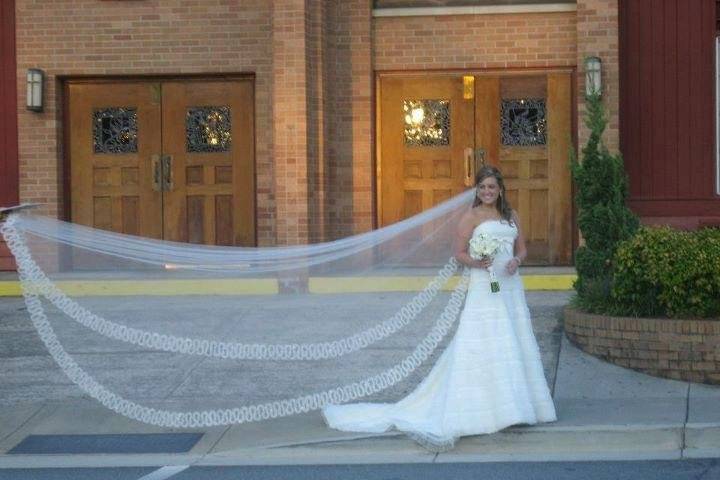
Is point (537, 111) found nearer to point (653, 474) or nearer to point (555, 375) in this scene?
point (555, 375)

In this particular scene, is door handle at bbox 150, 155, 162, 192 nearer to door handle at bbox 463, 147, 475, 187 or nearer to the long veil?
the long veil

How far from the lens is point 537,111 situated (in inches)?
583

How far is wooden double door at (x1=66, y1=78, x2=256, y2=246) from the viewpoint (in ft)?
49.5

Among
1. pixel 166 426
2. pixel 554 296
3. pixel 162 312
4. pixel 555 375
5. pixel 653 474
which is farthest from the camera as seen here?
pixel 554 296

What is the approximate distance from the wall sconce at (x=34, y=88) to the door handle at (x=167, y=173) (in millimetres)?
1577

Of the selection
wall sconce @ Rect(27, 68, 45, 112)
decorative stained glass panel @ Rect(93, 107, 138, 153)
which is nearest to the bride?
decorative stained glass panel @ Rect(93, 107, 138, 153)

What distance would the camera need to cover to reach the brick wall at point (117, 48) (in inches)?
585

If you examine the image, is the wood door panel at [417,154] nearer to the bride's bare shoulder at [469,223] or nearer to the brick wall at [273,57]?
the brick wall at [273,57]

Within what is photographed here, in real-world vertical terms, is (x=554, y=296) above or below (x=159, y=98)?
below

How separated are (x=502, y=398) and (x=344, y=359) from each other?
260 centimetres

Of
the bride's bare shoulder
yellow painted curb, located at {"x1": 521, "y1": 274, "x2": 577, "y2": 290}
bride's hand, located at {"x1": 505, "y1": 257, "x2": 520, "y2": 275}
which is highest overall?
the bride's bare shoulder

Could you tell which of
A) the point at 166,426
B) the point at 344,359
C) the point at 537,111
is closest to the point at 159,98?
the point at 537,111

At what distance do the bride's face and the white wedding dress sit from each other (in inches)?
6.2

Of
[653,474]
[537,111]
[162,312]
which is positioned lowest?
[653,474]
